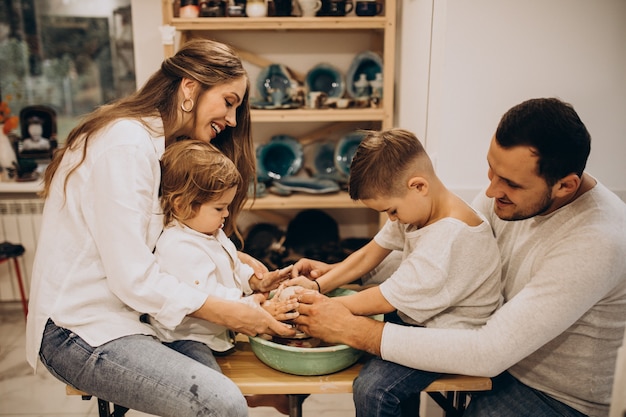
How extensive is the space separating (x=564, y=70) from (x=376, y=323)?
4.31 ft

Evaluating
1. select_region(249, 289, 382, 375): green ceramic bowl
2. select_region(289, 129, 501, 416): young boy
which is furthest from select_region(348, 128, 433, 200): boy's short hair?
select_region(249, 289, 382, 375): green ceramic bowl

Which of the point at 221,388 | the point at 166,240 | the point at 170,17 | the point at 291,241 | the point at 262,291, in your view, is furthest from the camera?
the point at 291,241

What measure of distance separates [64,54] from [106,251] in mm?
2906

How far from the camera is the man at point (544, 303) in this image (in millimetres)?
1269

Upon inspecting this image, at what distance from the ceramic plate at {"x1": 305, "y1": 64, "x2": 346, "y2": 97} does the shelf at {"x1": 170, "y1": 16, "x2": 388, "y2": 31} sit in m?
0.38

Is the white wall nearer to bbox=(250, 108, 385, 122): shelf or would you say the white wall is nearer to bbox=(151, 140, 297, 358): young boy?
bbox=(250, 108, 385, 122): shelf

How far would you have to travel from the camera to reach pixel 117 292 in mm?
1374

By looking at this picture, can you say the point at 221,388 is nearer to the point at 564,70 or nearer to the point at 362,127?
the point at 564,70

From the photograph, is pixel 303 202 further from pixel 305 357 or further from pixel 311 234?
pixel 305 357


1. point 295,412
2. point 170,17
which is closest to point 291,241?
point 170,17

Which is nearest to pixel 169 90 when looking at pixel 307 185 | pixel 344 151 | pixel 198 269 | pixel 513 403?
pixel 198 269

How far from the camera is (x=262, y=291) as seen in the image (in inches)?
68.4

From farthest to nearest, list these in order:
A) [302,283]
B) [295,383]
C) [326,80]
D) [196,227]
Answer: [326,80] → [302,283] → [196,227] → [295,383]

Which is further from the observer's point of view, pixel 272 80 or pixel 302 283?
pixel 272 80
